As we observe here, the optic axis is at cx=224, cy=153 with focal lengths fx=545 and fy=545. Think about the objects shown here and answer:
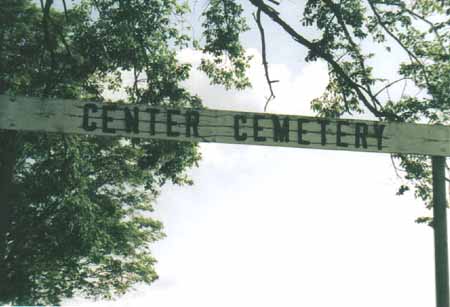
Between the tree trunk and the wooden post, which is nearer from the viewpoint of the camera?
the wooden post

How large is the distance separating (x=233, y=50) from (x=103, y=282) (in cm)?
1370

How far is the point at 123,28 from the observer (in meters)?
10.9

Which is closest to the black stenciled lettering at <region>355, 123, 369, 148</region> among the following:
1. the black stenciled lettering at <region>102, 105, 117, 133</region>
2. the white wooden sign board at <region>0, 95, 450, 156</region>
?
the white wooden sign board at <region>0, 95, 450, 156</region>

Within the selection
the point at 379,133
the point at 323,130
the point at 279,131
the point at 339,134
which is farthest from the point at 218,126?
the point at 379,133

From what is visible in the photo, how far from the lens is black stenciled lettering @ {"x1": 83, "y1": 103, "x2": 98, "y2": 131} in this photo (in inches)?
139

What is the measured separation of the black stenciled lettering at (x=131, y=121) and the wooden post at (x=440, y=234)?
202 cm

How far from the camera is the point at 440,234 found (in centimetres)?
347

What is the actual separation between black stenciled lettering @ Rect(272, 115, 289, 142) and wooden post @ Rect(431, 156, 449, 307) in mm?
1037

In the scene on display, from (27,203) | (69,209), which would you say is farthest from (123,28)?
(27,203)

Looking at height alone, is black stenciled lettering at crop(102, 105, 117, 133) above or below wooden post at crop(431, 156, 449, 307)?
above

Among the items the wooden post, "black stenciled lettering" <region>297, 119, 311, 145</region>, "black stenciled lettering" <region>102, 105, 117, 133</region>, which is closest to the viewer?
the wooden post

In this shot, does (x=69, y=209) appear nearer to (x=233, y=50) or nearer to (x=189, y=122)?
(x=233, y=50)

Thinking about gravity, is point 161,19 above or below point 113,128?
above

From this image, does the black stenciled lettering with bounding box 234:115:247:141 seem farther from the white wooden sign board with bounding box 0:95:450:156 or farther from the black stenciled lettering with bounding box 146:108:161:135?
the black stenciled lettering with bounding box 146:108:161:135
